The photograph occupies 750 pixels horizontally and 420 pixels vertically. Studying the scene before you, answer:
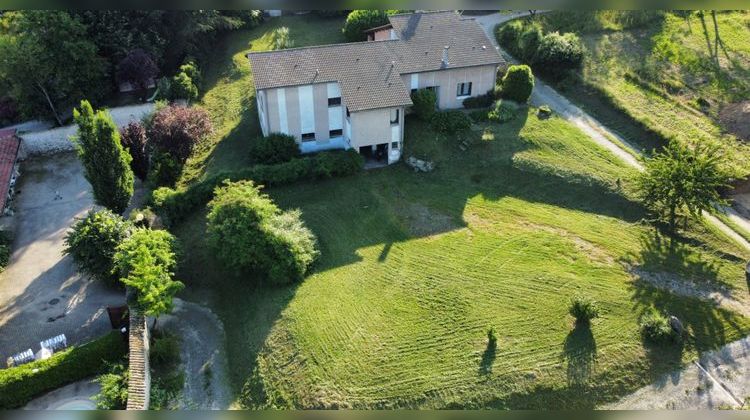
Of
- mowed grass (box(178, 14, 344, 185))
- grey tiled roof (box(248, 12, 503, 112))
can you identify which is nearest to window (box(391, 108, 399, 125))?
grey tiled roof (box(248, 12, 503, 112))

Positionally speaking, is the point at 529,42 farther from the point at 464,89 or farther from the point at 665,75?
the point at 665,75

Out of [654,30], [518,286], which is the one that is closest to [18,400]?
[518,286]

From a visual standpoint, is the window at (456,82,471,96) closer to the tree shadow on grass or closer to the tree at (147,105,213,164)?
the tree at (147,105,213,164)

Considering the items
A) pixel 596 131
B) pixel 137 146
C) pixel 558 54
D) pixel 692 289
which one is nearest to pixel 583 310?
pixel 692 289

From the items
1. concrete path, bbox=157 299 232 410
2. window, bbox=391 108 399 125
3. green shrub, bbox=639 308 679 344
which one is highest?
window, bbox=391 108 399 125

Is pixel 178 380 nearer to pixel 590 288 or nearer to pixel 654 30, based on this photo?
pixel 590 288

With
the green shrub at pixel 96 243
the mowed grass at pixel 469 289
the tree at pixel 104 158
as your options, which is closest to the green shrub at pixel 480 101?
the mowed grass at pixel 469 289
